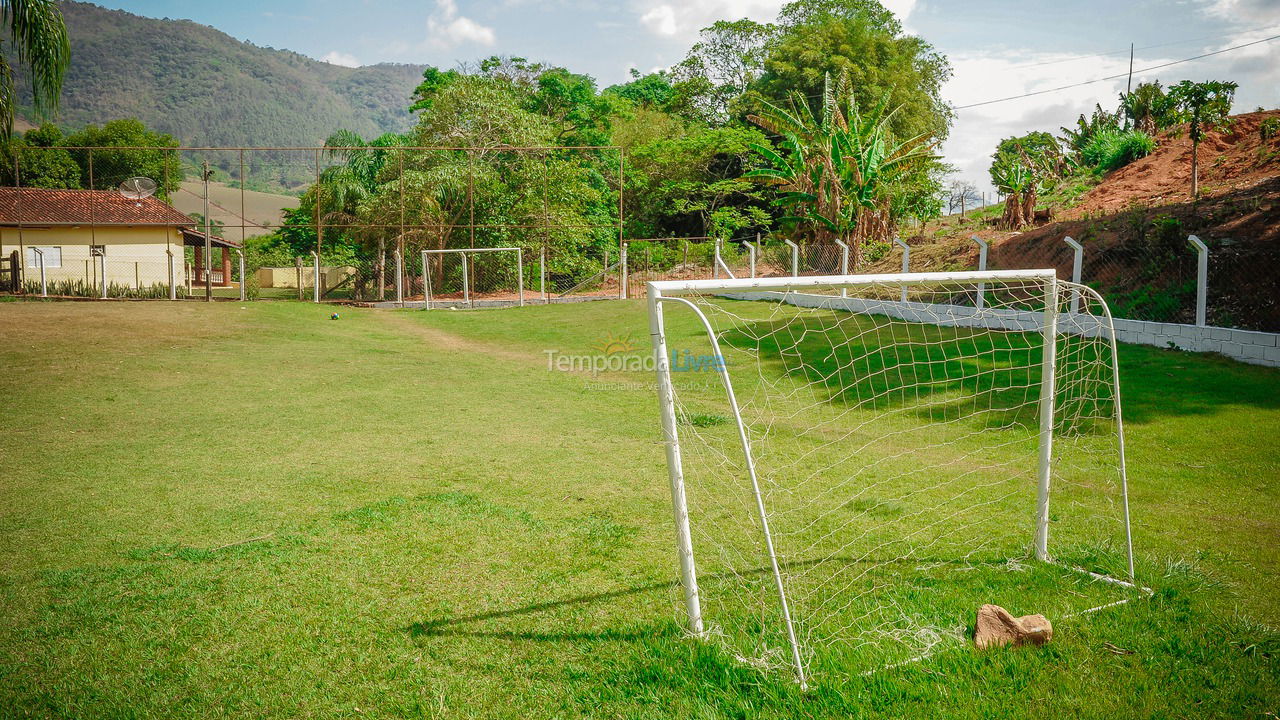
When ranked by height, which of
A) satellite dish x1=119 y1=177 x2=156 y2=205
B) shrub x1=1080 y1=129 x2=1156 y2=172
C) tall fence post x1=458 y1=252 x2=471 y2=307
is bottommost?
tall fence post x1=458 y1=252 x2=471 y2=307

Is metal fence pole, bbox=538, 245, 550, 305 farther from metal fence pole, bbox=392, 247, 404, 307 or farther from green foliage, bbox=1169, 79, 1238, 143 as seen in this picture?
green foliage, bbox=1169, 79, 1238, 143

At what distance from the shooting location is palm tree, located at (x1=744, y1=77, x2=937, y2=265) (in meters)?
17.5

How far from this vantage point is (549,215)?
23.0 metres

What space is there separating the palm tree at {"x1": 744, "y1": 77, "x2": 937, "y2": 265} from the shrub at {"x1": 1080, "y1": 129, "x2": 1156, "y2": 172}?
5.40 meters

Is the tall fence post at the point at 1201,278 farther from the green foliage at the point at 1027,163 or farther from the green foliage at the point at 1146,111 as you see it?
the green foliage at the point at 1146,111

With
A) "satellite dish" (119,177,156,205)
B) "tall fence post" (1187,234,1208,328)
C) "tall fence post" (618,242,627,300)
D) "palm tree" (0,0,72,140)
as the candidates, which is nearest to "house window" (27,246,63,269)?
"satellite dish" (119,177,156,205)

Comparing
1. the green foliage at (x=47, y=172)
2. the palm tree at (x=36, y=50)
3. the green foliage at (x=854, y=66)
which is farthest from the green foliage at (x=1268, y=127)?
the green foliage at (x=47, y=172)

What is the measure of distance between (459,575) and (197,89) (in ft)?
446

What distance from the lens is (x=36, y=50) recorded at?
8750mm

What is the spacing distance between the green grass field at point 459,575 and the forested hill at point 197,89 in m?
94.2

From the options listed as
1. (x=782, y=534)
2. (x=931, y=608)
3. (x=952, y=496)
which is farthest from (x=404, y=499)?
(x=952, y=496)

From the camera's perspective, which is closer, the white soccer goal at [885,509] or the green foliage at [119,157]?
the white soccer goal at [885,509]

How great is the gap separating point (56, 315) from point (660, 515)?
1433cm

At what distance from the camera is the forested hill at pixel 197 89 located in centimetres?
10112
